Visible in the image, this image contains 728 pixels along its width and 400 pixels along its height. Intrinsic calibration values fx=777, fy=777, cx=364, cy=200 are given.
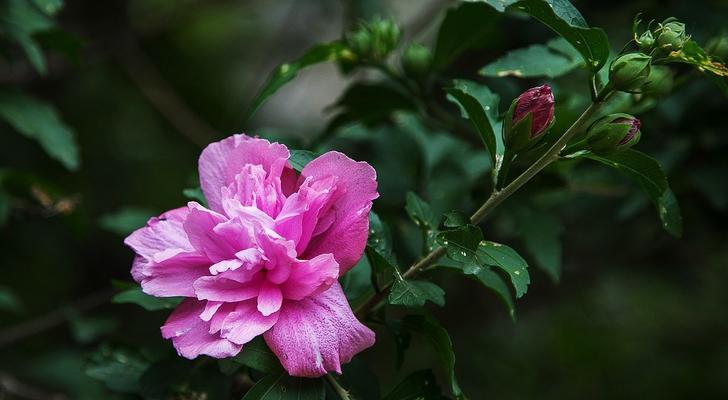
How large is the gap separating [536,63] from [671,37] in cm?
33

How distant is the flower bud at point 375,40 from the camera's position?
3.93 ft

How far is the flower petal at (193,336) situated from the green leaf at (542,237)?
25.4 inches

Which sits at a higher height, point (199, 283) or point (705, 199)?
point (199, 283)

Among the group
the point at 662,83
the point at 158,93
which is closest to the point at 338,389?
the point at 662,83

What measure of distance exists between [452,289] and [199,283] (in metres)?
1.24

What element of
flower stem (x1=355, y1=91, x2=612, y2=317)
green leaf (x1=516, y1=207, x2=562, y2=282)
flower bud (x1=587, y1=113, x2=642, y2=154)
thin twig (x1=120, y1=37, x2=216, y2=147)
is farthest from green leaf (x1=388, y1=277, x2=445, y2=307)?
thin twig (x1=120, y1=37, x2=216, y2=147)

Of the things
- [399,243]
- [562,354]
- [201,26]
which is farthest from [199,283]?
[201,26]

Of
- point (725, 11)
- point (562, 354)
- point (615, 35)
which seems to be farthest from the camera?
point (562, 354)

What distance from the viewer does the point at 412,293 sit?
2.62ft

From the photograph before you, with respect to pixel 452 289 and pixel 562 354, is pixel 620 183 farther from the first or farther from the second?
pixel 562 354

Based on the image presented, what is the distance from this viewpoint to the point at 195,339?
2.55 ft

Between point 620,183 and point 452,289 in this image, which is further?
point 452,289

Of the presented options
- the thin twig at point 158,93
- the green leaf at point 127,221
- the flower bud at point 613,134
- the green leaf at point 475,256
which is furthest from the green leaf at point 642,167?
the thin twig at point 158,93

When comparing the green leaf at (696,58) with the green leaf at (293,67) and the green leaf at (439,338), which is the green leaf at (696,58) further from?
the green leaf at (293,67)
